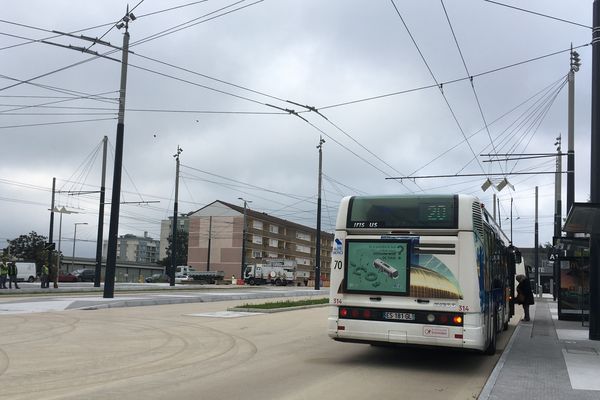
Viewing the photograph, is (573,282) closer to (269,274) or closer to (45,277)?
(45,277)

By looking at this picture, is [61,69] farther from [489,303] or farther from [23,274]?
[23,274]

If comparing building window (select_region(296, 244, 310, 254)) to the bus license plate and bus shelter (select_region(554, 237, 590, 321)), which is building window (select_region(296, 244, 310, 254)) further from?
the bus license plate

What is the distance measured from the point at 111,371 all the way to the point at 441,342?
16.7 feet

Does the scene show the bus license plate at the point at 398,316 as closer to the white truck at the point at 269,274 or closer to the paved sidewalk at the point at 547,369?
the paved sidewalk at the point at 547,369

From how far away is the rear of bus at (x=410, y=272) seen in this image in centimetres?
929

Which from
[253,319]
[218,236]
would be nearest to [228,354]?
[253,319]

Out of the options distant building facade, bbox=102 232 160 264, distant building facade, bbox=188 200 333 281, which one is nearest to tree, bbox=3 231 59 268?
distant building facade, bbox=188 200 333 281

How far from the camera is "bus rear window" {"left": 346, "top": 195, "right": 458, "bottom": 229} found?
9.70 metres

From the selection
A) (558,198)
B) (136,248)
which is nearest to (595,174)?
(558,198)

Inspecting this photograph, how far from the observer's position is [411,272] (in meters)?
9.67

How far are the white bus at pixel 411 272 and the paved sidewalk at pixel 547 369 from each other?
0.77 meters

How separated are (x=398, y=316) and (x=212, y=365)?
10.3 feet

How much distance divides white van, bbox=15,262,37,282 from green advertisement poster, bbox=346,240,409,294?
5141 centimetres

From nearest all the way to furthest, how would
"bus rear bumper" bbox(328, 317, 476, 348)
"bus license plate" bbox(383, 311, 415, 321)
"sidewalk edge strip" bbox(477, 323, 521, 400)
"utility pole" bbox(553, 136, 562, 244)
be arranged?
1. "sidewalk edge strip" bbox(477, 323, 521, 400)
2. "bus rear bumper" bbox(328, 317, 476, 348)
3. "bus license plate" bbox(383, 311, 415, 321)
4. "utility pole" bbox(553, 136, 562, 244)
